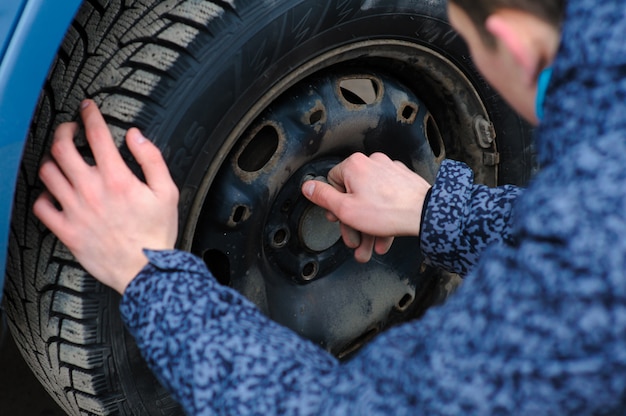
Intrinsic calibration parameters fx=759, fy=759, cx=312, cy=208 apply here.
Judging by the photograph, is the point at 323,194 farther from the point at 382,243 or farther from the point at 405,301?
the point at 405,301

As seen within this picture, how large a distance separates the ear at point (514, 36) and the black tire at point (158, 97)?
552 mm

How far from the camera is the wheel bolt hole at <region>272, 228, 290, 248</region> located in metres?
1.59

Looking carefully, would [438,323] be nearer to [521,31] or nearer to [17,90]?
[521,31]

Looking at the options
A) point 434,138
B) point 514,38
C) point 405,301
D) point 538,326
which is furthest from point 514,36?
point 405,301

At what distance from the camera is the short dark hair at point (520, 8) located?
80cm

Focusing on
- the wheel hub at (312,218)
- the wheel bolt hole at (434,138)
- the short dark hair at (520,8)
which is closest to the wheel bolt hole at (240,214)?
the wheel hub at (312,218)

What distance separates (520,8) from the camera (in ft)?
2.65

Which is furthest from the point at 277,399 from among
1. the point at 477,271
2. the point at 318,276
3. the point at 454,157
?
the point at 454,157

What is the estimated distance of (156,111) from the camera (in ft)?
4.02

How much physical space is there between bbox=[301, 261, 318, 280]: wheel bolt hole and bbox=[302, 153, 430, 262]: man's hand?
6.3 inches

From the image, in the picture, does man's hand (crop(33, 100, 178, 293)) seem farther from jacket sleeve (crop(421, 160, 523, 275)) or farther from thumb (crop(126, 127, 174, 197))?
jacket sleeve (crop(421, 160, 523, 275))

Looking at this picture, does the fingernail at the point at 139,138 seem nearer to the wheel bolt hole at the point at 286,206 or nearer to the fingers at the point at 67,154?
the fingers at the point at 67,154

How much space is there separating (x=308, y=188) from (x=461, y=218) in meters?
0.31

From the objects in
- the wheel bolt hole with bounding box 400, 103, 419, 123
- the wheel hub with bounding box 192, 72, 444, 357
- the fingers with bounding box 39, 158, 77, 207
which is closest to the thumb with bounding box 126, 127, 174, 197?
the fingers with bounding box 39, 158, 77, 207
